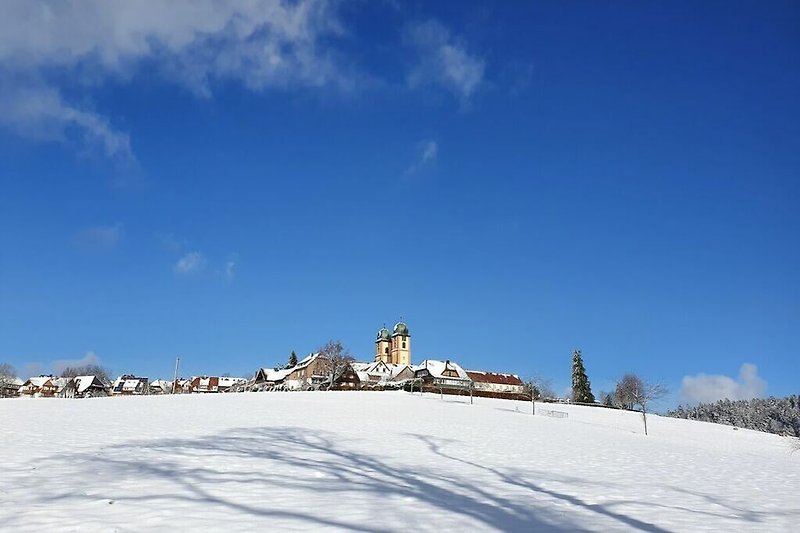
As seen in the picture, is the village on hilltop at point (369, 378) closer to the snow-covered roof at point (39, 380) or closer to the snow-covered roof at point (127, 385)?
the snow-covered roof at point (39, 380)

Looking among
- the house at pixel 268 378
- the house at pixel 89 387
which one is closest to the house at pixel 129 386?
the house at pixel 89 387

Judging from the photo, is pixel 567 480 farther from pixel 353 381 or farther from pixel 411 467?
pixel 353 381

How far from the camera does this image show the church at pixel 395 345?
158m

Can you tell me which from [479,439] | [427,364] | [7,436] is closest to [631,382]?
[427,364]

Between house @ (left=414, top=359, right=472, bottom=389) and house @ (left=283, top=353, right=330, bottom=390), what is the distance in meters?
21.5

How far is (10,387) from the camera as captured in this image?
16400cm

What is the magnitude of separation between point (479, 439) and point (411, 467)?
1247 cm

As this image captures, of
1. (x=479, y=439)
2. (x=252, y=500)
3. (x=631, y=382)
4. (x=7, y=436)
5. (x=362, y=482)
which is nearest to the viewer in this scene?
(x=252, y=500)

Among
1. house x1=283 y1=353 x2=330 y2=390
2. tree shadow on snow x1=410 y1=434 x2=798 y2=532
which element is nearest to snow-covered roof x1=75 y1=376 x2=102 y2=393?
house x1=283 y1=353 x2=330 y2=390

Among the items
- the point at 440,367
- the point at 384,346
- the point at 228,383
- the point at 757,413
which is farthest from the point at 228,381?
the point at 757,413

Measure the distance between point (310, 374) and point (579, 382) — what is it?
2444 inches

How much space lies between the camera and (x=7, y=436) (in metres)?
18.8

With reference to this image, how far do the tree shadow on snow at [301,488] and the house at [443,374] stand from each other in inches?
3796

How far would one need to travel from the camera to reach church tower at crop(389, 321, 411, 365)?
157125 millimetres
